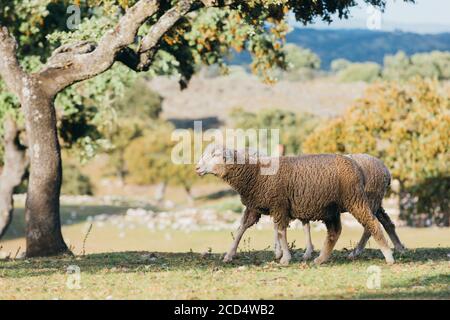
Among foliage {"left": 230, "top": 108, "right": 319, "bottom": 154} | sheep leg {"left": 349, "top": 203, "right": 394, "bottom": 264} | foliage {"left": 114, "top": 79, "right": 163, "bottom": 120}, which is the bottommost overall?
foliage {"left": 230, "top": 108, "right": 319, "bottom": 154}

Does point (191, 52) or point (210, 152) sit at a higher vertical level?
point (191, 52)

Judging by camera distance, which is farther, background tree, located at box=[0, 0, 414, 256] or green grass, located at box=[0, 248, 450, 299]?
background tree, located at box=[0, 0, 414, 256]

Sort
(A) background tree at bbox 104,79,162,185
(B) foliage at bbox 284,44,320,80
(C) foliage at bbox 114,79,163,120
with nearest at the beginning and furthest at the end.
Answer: (A) background tree at bbox 104,79,162,185 < (C) foliage at bbox 114,79,163,120 < (B) foliage at bbox 284,44,320,80

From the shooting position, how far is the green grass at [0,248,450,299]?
1245 cm

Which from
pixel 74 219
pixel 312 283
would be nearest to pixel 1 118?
pixel 312 283

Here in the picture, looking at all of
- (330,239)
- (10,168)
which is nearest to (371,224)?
(330,239)

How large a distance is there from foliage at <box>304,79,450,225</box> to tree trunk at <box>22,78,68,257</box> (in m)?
25.4

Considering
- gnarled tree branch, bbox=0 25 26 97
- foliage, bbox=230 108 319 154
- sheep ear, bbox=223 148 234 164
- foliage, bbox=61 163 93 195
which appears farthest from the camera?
foliage, bbox=230 108 319 154

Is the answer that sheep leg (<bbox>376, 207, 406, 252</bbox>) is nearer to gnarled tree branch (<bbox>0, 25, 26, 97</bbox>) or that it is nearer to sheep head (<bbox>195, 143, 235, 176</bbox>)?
sheep head (<bbox>195, 143, 235, 176</bbox>)

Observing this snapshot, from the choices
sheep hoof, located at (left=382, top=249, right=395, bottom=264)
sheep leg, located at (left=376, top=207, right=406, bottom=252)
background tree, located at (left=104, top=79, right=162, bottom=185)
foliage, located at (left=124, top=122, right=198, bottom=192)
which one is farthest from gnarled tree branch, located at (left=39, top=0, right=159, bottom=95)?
background tree, located at (left=104, top=79, right=162, bottom=185)

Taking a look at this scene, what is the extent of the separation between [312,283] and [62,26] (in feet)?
54.0

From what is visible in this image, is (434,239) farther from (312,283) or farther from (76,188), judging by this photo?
(76,188)

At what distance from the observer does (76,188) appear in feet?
253

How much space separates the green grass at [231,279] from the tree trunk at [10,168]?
10.3 metres
